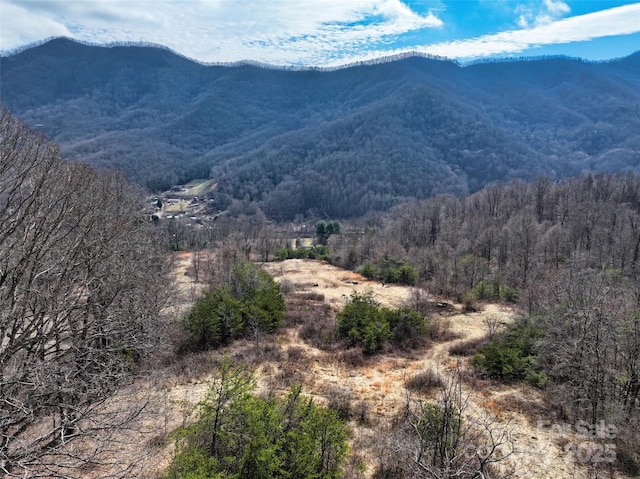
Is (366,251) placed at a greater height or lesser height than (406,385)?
lesser

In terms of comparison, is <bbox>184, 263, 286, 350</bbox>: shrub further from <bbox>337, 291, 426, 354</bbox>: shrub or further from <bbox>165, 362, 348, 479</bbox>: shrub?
<bbox>165, 362, 348, 479</bbox>: shrub

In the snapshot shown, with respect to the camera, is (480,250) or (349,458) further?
(480,250)

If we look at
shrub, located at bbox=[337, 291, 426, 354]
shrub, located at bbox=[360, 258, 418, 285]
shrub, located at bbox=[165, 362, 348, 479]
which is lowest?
shrub, located at bbox=[360, 258, 418, 285]

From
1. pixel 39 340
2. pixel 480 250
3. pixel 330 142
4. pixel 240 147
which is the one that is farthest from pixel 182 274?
pixel 240 147

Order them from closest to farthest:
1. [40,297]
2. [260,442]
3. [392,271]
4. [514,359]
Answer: [40,297], [260,442], [514,359], [392,271]

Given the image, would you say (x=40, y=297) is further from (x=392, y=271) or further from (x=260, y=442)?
(x=392, y=271)

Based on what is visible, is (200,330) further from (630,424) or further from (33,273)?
(630,424)

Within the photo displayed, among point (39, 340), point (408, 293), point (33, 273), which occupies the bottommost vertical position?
point (408, 293)

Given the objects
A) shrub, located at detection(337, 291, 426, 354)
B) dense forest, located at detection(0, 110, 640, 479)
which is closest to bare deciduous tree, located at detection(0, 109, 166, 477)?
dense forest, located at detection(0, 110, 640, 479)

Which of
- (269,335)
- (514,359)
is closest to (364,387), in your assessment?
(514,359)
